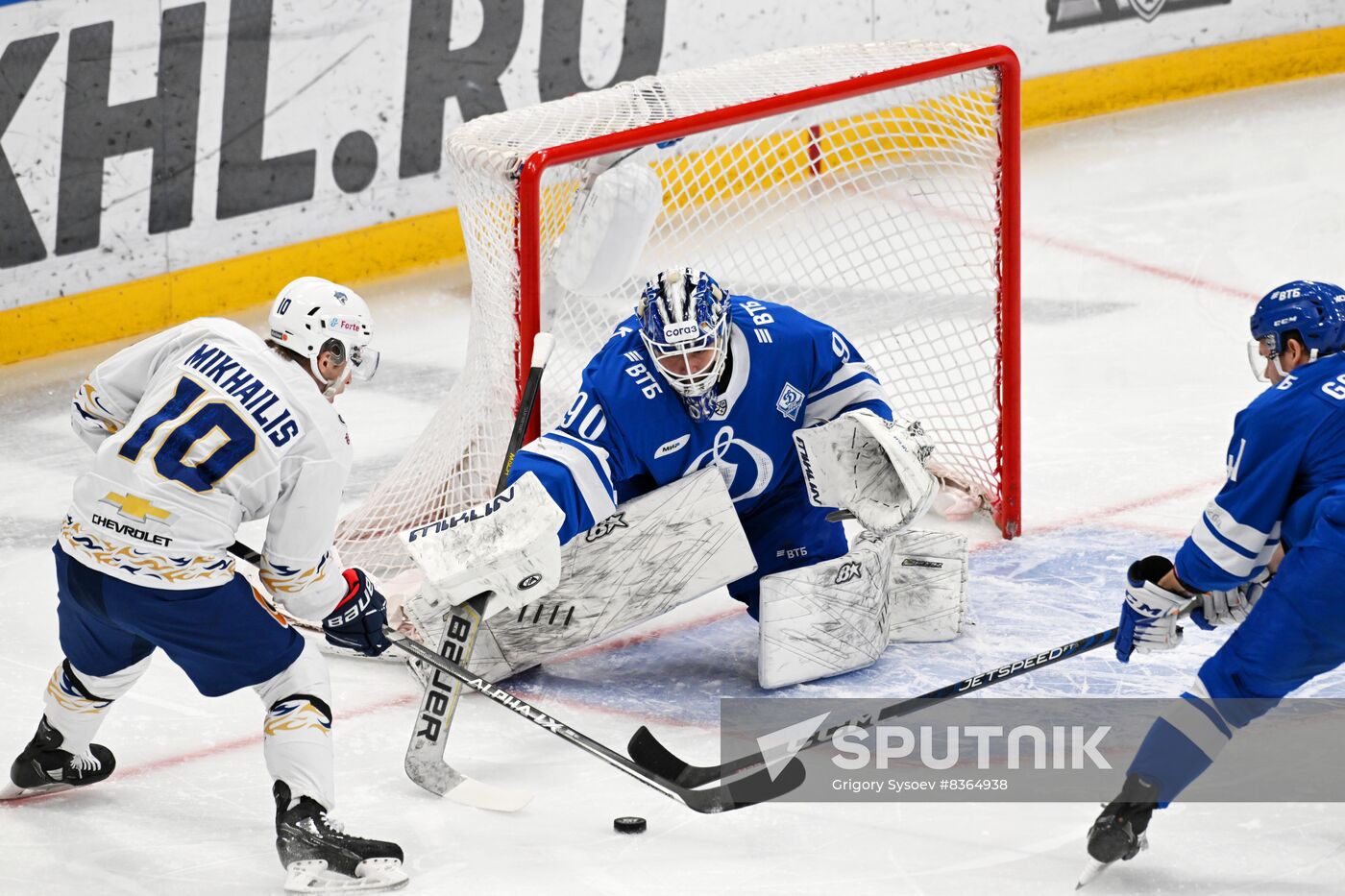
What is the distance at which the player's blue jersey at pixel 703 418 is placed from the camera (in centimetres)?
410

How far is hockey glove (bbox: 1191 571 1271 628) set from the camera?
11.7 ft

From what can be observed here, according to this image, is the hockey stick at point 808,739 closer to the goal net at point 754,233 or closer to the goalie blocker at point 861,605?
the goalie blocker at point 861,605

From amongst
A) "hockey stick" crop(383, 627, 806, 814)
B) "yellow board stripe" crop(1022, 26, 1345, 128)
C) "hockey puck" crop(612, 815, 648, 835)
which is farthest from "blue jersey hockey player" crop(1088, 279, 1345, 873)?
"yellow board stripe" crop(1022, 26, 1345, 128)

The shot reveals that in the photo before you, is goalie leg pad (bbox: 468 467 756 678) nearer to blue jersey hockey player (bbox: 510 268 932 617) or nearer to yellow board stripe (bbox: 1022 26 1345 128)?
blue jersey hockey player (bbox: 510 268 932 617)

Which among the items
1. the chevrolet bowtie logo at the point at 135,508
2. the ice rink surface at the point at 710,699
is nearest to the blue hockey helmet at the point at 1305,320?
the ice rink surface at the point at 710,699

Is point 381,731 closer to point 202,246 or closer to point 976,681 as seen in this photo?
point 976,681

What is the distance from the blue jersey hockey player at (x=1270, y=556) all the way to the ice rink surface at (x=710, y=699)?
239 mm

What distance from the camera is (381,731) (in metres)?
4.17

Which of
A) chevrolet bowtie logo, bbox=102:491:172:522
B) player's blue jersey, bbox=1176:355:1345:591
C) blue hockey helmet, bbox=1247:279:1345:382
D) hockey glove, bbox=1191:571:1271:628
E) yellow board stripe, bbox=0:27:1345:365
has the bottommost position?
yellow board stripe, bbox=0:27:1345:365

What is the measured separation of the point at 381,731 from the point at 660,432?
83 cm

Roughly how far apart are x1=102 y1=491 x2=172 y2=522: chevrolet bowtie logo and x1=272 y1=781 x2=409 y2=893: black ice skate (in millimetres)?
520

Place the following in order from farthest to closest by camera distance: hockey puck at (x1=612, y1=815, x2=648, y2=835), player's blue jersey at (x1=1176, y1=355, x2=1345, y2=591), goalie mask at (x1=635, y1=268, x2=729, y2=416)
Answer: goalie mask at (x1=635, y1=268, x2=729, y2=416) → hockey puck at (x1=612, y1=815, x2=648, y2=835) → player's blue jersey at (x1=1176, y1=355, x2=1345, y2=591)

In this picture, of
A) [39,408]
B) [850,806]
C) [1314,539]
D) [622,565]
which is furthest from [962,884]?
[39,408]

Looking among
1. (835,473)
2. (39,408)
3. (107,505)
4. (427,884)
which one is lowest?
(39,408)
